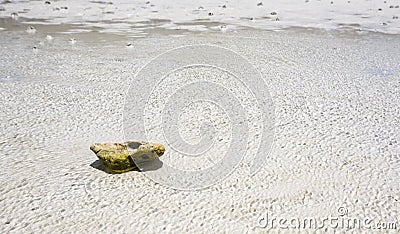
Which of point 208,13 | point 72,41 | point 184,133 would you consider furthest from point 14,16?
point 184,133

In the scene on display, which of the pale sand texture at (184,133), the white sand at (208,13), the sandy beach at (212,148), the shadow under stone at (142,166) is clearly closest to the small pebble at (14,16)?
the white sand at (208,13)

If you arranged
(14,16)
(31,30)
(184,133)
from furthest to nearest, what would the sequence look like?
(14,16) → (31,30) → (184,133)

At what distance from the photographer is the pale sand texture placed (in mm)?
1246

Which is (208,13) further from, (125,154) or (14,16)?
(125,154)

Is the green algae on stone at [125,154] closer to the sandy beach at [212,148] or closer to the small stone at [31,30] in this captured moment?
the sandy beach at [212,148]

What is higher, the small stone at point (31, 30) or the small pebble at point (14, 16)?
the small pebble at point (14, 16)

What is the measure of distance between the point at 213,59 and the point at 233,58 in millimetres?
151

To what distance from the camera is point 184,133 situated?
1776 mm

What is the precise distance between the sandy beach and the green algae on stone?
0.11 ft

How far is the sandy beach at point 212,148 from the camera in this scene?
1241 millimetres

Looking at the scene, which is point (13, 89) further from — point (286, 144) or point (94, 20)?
point (94, 20)

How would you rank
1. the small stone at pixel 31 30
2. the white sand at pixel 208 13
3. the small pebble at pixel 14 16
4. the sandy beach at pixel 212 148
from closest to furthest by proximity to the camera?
1. the sandy beach at pixel 212 148
2. the small stone at pixel 31 30
3. the white sand at pixel 208 13
4. the small pebble at pixel 14 16

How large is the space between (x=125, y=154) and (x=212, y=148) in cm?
37

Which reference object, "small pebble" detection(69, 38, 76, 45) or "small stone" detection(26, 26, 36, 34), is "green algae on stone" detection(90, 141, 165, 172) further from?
"small stone" detection(26, 26, 36, 34)
